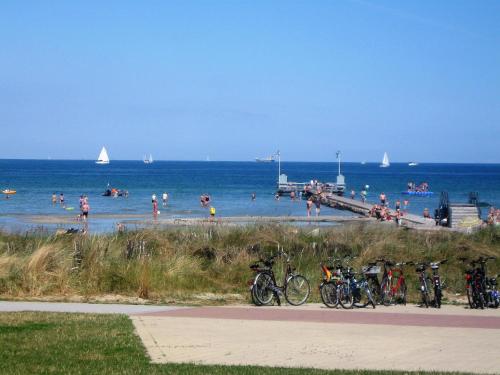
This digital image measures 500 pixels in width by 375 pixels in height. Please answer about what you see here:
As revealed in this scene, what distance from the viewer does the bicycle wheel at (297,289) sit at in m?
16.4

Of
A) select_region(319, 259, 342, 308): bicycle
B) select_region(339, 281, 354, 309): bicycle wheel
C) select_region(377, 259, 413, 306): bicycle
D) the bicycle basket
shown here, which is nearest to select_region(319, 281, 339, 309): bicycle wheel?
select_region(319, 259, 342, 308): bicycle

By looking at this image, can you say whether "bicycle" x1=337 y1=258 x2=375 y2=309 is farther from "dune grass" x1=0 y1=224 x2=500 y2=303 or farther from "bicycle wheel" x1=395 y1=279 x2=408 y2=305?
"dune grass" x1=0 y1=224 x2=500 y2=303

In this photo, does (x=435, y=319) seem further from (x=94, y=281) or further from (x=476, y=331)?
(x=94, y=281)

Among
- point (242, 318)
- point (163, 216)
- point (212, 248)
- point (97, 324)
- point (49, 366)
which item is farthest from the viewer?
point (163, 216)

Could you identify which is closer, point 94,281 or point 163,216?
A: point 94,281

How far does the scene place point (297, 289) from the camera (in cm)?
1641

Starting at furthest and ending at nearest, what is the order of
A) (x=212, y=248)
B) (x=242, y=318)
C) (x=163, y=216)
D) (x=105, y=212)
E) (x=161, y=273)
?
1. (x=105, y=212)
2. (x=163, y=216)
3. (x=212, y=248)
4. (x=161, y=273)
5. (x=242, y=318)

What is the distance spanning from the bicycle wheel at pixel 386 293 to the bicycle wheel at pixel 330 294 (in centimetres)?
129

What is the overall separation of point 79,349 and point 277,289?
6.14m

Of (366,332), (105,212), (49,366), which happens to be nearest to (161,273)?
(366,332)

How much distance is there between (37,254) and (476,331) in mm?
9662

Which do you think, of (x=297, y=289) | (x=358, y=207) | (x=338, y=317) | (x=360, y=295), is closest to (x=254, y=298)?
(x=297, y=289)

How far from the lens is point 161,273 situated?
18047 mm

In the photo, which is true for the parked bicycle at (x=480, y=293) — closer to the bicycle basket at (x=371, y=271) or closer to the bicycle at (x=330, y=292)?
the bicycle basket at (x=371, y=271)
